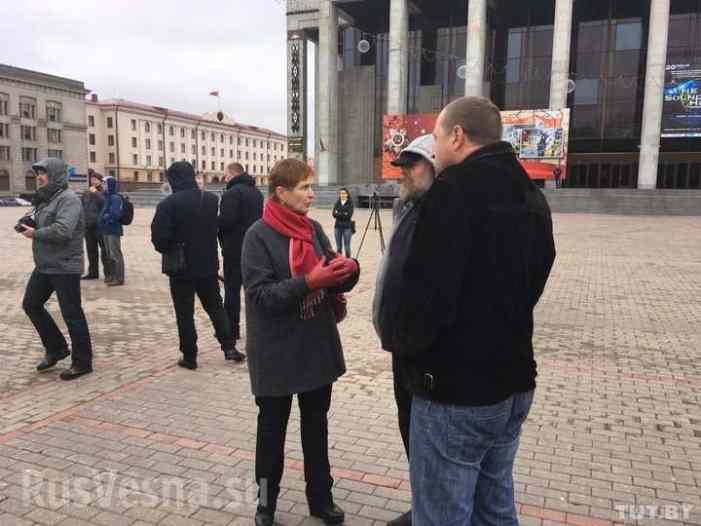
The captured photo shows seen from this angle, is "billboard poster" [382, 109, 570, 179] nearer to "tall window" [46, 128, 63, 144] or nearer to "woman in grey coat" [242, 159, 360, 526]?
"woman in grey coat" [242, 159, 360, 526]

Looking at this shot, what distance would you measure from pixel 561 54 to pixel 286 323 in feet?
125

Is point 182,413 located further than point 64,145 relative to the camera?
No

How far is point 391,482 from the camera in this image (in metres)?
3.37

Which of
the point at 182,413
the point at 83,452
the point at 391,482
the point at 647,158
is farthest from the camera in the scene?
the point at 647,158

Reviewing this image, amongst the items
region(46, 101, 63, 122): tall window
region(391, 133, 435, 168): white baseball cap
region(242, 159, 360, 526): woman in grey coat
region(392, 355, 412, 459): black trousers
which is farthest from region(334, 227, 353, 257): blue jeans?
region(46, 101, 63, 122): tall window

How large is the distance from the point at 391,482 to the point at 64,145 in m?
83.6

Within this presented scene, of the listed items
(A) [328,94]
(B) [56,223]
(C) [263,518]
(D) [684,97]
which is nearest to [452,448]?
(C) [263,518]

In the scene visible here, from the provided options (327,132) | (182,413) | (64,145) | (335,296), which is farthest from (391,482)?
(64,145)

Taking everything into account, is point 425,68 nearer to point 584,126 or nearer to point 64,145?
point 584,126

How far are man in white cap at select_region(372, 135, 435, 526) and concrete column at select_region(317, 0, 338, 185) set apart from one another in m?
41.4

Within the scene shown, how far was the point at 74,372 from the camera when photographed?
5.11 metres

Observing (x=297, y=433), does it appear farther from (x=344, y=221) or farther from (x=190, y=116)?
(x=190, y=116)

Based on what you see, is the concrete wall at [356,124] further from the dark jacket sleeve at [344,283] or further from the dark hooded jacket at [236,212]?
the dark jacket sleeve at [344,283]

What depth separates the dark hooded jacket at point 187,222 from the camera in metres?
5.15
